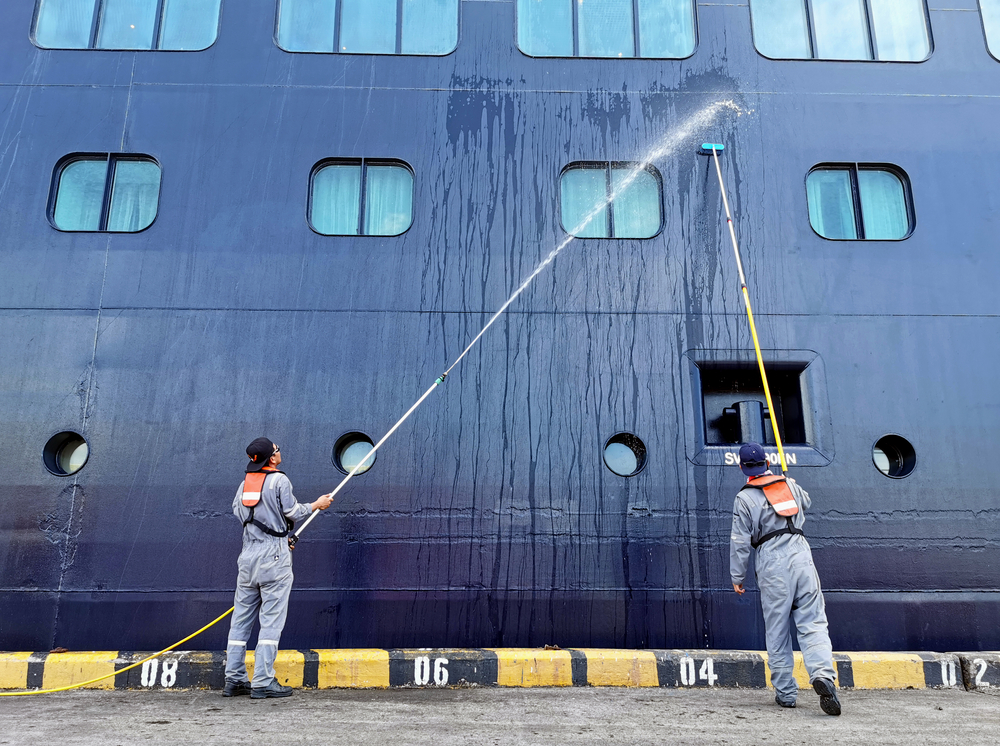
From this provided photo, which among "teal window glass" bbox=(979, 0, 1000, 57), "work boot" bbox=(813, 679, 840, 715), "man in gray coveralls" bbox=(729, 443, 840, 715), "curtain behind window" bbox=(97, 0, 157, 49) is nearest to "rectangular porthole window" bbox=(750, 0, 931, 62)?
"teal window glass" bbox=(979, 0, 1000, 57)

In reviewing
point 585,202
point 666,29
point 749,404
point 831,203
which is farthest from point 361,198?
point 831,203

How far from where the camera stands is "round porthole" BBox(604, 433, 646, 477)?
518 centimetres

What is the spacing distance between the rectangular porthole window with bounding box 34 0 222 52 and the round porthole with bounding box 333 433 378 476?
3353 mm

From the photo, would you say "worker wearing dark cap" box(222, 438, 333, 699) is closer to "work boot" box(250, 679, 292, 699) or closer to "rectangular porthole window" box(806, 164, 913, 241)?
"work boot" box(250, 679, 292, 699)

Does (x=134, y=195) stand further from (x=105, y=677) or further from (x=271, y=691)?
(x=271, y=691)

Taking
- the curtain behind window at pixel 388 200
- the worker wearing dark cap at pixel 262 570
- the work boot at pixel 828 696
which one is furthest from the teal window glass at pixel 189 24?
the work boot at pixel 828 696

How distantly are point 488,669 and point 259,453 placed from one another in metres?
1.93

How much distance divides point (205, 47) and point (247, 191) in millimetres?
1324

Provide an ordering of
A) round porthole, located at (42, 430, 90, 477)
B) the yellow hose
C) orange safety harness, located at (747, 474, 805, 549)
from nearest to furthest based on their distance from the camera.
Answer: orange safety harness, located at (747, 474, 805, 549), the yellow hose, round porthole, located at (42, 430, 90, 477)

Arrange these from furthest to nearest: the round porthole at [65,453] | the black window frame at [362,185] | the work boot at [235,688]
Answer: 1. the black window frame at [362,185]
2. the round porthole at [65,453]
3. the work boot at [235,688]

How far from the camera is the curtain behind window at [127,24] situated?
5.93m

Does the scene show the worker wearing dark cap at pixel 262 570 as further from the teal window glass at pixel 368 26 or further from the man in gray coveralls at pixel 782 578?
the teal window glass at pixel 368 26

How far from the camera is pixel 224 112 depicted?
18.8ft

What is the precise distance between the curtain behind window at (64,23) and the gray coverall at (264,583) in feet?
13.3
